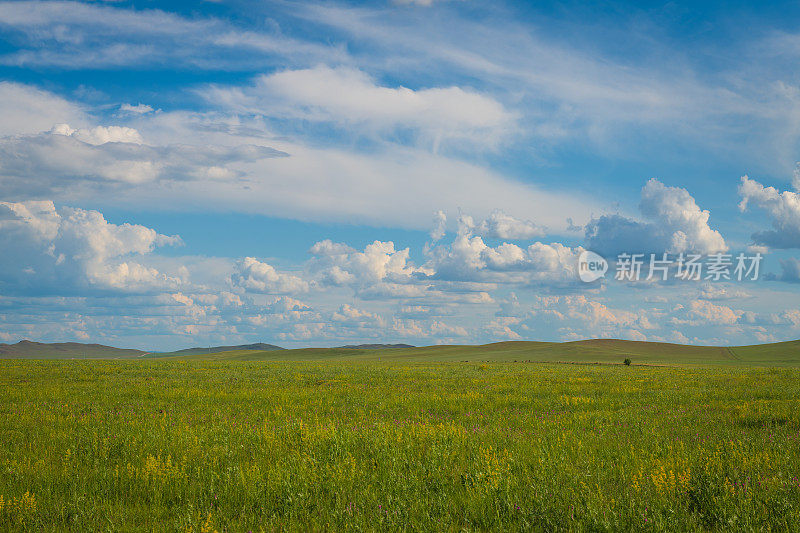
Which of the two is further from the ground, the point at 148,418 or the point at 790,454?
the point at 790,454

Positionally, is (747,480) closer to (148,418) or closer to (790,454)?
(790,454)

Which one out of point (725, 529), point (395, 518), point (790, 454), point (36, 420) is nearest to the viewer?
point (725, 529)

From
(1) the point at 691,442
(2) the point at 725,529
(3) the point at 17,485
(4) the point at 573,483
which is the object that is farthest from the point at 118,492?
(1) the point at 691,442

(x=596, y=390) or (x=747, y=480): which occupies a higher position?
(x=747, y=480)

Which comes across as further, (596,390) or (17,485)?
(596,390)

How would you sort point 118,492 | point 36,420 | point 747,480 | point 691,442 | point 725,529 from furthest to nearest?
1. point 36,420
2. point 691,442
3. point 118,492
4. point 747,480
5. point 725,529

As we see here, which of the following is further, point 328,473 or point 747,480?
point 328,473

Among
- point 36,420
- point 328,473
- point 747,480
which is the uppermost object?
point 747,480

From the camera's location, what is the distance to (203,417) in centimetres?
1555

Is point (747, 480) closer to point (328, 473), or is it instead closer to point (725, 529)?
point (725, 529)

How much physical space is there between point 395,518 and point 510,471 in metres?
2.79

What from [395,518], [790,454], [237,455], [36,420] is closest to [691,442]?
[790,454]

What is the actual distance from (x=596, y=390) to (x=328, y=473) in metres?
19.2

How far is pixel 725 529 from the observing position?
5879mm
